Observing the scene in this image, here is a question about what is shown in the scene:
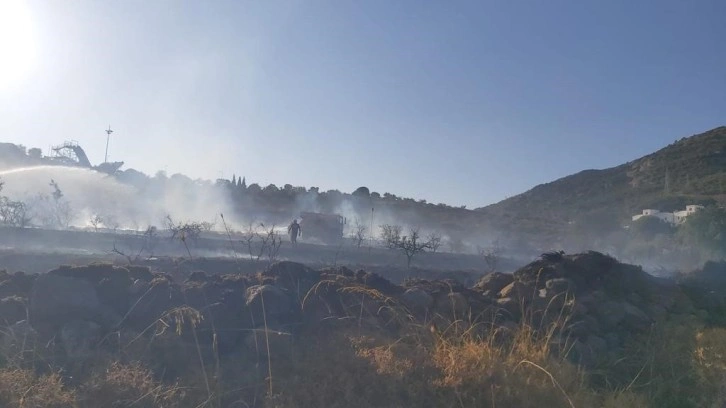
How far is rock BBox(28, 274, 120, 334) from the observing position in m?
8.63

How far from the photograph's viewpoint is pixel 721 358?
945 centimetres

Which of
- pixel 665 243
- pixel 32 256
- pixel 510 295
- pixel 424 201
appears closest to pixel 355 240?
pixel 665 243

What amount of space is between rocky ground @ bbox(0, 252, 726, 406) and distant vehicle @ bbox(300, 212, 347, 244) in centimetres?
3958

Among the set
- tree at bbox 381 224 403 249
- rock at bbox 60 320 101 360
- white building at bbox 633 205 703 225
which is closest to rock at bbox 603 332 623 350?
rock at bbox 60 320 101 360

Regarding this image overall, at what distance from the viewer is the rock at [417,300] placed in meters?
10.1

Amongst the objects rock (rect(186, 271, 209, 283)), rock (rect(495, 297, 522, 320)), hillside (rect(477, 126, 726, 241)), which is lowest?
rock (rect(495, 297, 522, 320))

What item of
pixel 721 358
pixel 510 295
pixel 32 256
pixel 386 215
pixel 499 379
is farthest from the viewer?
pixel 386 215

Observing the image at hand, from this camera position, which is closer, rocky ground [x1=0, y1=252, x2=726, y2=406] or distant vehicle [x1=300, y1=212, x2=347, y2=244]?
rocky ground [x1=0, y1=252, x2=726, y2=406]

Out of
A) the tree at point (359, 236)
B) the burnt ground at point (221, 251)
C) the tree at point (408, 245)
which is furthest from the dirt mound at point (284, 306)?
the tree at point (359, 236)

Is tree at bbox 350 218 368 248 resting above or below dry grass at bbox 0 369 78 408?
above

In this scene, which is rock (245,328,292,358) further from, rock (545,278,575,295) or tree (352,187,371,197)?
tree (352,187,371,197)

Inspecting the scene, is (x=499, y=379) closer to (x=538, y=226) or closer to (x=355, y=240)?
(x=355, y=240)

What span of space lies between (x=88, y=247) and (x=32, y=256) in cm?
919

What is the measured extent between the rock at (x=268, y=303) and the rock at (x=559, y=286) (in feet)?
14.2
